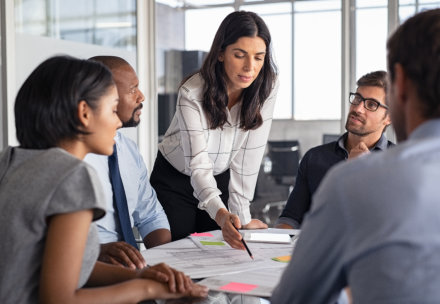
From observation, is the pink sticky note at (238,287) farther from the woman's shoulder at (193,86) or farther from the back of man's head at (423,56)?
the woman's shoulder at (193,86)

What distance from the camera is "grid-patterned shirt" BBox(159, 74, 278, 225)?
2.36 meters

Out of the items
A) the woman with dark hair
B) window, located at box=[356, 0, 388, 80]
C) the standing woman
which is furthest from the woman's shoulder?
window, located at box=[356, 0, 388, 80]

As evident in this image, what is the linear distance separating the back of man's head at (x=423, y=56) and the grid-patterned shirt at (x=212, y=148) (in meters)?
1.42

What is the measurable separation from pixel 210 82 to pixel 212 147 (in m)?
0.28

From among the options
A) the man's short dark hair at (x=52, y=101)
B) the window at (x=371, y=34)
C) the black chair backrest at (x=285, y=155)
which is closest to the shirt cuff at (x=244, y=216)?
the man's short dark hair at (x=52, y=101)

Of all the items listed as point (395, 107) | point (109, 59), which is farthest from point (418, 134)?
point (109, 59)

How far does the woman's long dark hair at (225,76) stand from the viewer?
2435mm

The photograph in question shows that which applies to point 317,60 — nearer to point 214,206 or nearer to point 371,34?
point 371,34

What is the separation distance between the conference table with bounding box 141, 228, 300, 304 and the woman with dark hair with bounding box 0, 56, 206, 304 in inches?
3.9

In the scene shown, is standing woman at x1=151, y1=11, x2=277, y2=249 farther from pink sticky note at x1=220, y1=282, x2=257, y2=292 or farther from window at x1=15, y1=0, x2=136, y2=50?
window at x1=15, y1=0, x2=136, y2=50

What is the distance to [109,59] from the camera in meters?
2.26

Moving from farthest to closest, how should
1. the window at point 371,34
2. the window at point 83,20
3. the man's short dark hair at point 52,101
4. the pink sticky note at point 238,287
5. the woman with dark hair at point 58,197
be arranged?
the window at point 371,34 → the window at point 83,20 → the pink sticky note at point 238,287 → the man's short dark hair at point 52,101 → the woman with dark hair at point 58,197

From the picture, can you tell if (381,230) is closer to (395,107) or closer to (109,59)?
(395,107)

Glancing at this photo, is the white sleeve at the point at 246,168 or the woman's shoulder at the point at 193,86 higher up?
the woman's shoulder at the point at 193,86
